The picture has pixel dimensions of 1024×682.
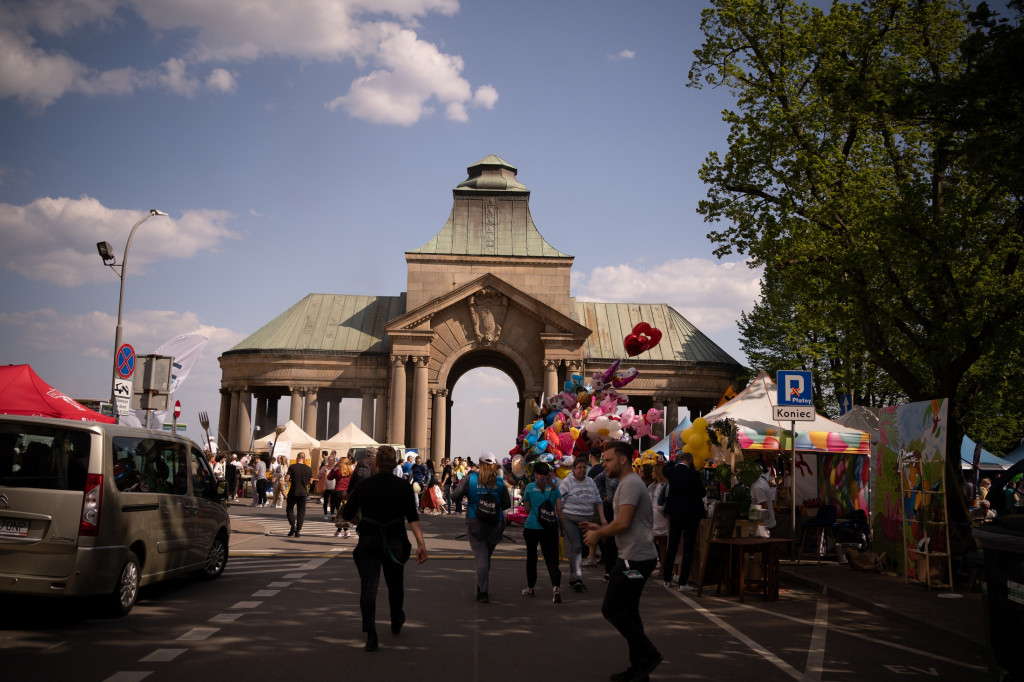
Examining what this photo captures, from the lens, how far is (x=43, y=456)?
392 inches

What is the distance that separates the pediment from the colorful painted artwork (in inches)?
1352

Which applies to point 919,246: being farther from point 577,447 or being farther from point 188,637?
point 188,637

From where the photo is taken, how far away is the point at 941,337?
720 inches

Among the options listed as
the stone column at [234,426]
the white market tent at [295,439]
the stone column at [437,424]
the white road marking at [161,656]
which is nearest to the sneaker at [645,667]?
the white road marking at [161,656]

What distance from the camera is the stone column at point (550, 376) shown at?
51.1 metres

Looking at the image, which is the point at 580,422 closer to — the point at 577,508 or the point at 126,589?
the point at 577,508

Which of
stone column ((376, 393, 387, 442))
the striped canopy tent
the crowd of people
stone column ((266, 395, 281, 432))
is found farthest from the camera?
stone column ((266, 395, 281, 432))

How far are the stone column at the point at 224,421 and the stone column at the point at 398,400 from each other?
11.2 m

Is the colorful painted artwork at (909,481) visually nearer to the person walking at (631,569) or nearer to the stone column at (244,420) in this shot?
the person walking at (631,569)

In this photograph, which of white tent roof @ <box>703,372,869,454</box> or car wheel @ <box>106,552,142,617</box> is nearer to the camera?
car wheel @ <box>106,552,142,617</box>

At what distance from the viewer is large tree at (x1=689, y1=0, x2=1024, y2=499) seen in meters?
18.0

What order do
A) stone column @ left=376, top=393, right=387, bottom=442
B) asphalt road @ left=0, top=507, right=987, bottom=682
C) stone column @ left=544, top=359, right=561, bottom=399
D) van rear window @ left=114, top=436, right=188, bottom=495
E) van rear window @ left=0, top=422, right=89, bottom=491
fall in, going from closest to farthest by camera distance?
asphalt road @ left=0, top=507, right=987, bottom=682 → van rear window @ left=0, top=422, right=89, bottom=491 → van rear window @ left=114, top=436, right=188, bottom=495 → stone column @ left=544, top=359, right=561, bottom=399 → stone column @ left=376, top=393, right=387, bottom=442

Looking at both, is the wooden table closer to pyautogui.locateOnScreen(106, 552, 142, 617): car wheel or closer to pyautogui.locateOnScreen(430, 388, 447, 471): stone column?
pyautogui.locateOnScreen(106, 552, 142, 617): car wheel

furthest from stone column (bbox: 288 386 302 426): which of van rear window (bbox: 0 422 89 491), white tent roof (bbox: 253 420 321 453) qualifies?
van rear window (bbox: 0 422 89 491)
